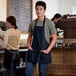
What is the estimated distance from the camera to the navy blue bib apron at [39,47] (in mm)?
2982

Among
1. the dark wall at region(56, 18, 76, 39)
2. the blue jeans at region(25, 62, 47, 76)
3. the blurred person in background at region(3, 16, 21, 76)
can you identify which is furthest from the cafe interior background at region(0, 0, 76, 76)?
the blurred person in background at region(3, 16, 21, 76)

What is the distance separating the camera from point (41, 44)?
298 centimetres

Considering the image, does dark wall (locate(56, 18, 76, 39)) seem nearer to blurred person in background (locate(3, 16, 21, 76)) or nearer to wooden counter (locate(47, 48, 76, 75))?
wooden counter (locate(47, 48, 76, 75))

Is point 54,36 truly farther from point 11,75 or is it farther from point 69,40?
point 11,75

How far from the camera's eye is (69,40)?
10.4 ft

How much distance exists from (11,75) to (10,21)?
0.82 metres

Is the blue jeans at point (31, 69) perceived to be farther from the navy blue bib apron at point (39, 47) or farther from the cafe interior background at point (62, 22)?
the cafe interior background at point (62, 22)

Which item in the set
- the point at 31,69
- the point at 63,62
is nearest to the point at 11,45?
the point at 63,62

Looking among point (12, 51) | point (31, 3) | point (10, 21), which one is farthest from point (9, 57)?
point (31, 3)

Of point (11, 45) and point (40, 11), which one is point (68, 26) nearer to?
point (40, 11)

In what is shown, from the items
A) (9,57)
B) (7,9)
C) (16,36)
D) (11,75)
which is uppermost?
(7,9)

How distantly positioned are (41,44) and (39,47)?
4cm

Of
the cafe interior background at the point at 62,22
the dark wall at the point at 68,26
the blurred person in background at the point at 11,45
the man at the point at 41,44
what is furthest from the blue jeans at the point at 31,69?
the blurred person in background at the point at 11,45

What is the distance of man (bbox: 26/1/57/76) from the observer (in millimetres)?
2982
